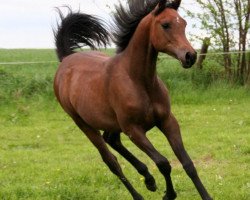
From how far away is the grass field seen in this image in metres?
6.37

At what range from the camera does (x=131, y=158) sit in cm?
610

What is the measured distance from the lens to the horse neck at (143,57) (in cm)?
499

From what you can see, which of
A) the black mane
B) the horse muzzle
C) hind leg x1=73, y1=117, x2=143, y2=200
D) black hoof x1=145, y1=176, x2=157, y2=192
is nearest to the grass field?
hind leg x1=73, y1=117, x2=143, y2=200

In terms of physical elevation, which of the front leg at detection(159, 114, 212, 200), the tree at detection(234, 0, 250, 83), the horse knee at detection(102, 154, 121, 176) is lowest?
the tree at detection(234, 0, 250, 83)

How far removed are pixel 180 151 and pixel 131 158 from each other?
121cm

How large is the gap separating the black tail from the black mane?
184 centimetres

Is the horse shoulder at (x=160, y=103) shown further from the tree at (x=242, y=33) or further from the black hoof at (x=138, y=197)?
the tree at (x=242, y=33)

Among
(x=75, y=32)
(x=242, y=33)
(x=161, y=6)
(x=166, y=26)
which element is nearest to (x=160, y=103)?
(x=166, y=26)

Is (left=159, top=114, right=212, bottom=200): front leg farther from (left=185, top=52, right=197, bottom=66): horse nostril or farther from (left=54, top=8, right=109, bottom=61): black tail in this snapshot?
(left=54, top=8, right=109, bottom=61): black tail

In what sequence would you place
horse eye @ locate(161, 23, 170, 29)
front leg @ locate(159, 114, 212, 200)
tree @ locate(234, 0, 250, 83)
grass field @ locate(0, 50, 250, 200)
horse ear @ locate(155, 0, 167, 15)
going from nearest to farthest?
horse eye @ locate(161, 23, 170, 29), horse ear @ locate(155, 0, 167, 15), front leg @ locate(159, 114, 212, 200), grass field @ locate(0, 50, 250, 200), tree @ locate(234, 0, 250, 83)

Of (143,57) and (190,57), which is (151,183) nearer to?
(143,57)

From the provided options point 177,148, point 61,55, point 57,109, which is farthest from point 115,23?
point 57,109

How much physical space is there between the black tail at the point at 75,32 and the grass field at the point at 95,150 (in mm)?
1677

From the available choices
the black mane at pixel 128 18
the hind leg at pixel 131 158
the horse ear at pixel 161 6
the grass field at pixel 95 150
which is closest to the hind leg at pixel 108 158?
the hind leg at pixel 131 158
